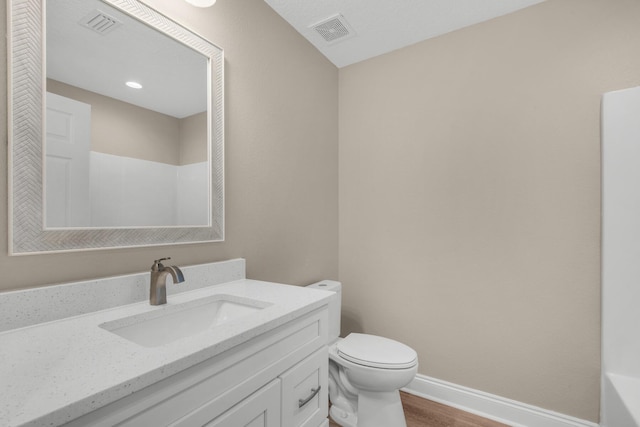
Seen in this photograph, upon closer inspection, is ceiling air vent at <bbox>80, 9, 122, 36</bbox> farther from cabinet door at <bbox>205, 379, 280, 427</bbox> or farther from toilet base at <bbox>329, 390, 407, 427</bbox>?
toilet base at <bbox>329, 390, 407, 427</bbox>

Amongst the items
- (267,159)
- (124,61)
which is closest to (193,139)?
(124,61)

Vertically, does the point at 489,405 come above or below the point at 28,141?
below

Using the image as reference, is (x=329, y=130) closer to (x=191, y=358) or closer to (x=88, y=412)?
(x=191, y=358)

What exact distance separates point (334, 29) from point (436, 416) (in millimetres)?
2522

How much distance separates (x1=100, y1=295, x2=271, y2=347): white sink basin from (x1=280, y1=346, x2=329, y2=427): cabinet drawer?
0.26 m

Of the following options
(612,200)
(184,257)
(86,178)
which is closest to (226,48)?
(86,178)

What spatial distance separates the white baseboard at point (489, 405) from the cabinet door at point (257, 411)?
4.87 feet

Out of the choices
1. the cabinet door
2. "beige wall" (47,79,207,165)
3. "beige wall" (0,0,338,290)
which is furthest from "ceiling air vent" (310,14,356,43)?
the cabinet door

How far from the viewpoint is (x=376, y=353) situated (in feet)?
5.27

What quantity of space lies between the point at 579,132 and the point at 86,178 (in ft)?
7.54

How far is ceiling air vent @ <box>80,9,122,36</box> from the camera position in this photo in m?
1.03

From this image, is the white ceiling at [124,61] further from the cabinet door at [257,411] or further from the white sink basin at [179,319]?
the cabinet door at [257,411]

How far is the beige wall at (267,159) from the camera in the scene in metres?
1.29

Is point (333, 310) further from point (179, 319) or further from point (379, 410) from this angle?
point (179, 319)
